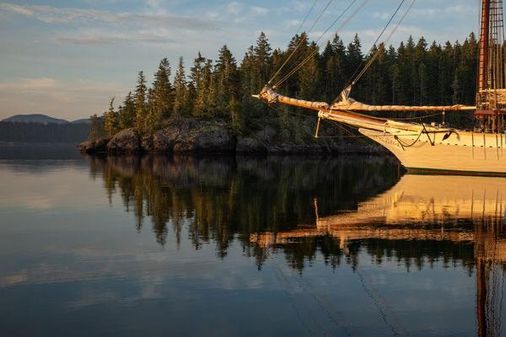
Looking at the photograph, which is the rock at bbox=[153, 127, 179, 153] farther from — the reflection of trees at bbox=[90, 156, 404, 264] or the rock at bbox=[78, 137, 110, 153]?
the reflection of trees at bbox=[90, 156, 404, 264]

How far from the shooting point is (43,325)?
31.8 feet

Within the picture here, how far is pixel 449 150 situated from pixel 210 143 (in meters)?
53.7

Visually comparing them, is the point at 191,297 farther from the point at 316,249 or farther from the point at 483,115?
Result: the point at 483,115

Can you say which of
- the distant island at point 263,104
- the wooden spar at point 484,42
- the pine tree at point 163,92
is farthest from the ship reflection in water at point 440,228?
the pine tree at point 163,92

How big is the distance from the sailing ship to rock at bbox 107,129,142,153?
58304mm

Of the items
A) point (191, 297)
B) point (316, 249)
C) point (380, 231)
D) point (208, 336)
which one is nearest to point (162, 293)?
point (191, 297)

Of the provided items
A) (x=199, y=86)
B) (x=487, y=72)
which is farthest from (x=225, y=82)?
(x=487, y=72)

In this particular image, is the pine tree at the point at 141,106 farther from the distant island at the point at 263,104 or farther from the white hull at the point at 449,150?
the white hull at the point at 449,150

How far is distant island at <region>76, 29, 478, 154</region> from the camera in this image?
100 meters

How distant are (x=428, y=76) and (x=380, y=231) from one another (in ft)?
375

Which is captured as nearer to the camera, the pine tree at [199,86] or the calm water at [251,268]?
the calm water at [251,268]

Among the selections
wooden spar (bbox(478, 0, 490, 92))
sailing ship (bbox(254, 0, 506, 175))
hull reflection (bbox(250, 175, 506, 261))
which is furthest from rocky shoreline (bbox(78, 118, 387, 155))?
hull reflection (bbox(250, 175, 506, 261))

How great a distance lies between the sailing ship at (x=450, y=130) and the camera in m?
46.9

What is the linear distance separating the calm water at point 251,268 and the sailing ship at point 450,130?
21059mm
